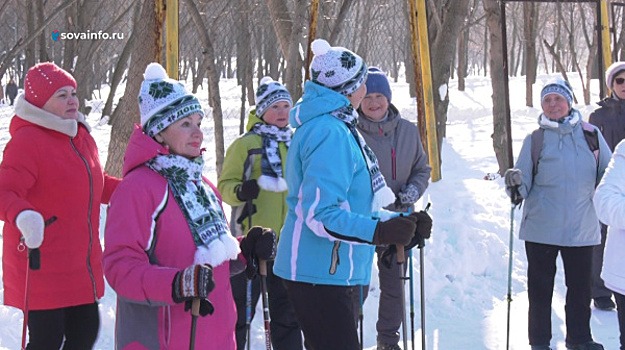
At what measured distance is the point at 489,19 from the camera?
1090 cm

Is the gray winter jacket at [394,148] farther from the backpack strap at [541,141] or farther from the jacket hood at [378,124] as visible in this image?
the backpack strap at [541,141]

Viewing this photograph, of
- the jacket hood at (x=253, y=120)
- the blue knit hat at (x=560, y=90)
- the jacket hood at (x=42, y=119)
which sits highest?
the blue knit hat at (x=560, y=90)

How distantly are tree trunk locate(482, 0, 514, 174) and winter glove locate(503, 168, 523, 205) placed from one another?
Answer: 5.46 m

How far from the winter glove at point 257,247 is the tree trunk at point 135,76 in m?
3.18

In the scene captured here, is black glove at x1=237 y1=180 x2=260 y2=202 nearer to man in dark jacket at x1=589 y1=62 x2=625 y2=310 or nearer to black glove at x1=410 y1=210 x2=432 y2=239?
black glove at x1=410 y1=210 x2=432 y2=239

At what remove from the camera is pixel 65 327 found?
14.2 feet

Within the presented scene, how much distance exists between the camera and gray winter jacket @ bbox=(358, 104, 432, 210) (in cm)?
555

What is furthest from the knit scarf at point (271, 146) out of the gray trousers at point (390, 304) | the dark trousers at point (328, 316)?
the dark trousers at point (328, 316)

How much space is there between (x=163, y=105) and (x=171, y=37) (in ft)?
10.8

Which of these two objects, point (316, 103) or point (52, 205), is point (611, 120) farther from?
point (52, 205)

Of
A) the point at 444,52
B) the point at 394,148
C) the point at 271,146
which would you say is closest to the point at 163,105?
the point at 271,146

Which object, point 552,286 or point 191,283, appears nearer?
point 191,283

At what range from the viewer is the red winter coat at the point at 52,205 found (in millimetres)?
4141

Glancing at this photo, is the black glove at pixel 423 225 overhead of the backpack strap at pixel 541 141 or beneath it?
beneath
